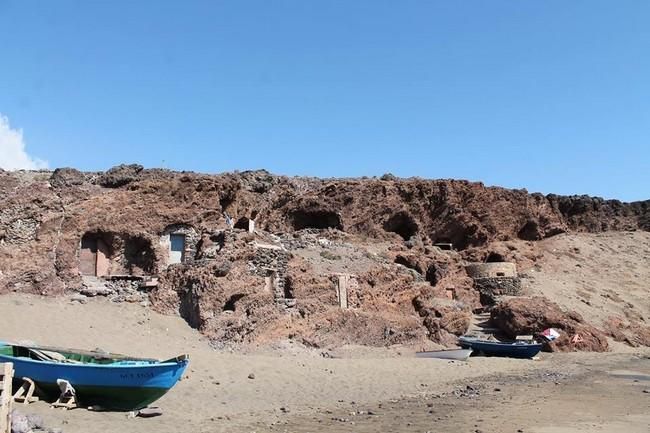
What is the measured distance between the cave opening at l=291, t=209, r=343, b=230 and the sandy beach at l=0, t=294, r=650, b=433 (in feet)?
47.8

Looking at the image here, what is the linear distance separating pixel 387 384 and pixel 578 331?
12.8 meters

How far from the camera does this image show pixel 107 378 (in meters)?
9.55

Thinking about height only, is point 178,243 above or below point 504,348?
above

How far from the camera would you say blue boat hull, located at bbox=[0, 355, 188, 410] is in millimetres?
9508

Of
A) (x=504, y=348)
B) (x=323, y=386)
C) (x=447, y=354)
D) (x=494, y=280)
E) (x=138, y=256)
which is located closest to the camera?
(x=323, y=386)

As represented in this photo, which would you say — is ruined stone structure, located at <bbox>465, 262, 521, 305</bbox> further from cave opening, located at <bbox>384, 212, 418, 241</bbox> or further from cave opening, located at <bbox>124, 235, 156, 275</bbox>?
cave opening, located at <bbox>124, 235, 156, 275</bbox>

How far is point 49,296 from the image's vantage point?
17.3m

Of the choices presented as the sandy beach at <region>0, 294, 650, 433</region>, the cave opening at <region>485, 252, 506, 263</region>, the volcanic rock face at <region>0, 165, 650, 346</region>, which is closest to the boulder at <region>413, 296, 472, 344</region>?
the volcanic rock face at <region>0, 165, 650, 346</region>

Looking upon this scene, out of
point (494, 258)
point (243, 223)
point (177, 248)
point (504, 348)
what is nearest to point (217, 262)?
point (177, 248)

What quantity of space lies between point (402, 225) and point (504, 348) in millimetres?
14505

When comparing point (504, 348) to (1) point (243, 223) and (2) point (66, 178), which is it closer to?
(1) point (243, 223)

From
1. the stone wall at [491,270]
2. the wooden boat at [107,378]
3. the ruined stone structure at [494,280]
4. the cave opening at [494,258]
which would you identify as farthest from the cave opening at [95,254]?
the cave opening at [494,258]

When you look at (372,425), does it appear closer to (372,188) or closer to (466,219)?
(372,188)

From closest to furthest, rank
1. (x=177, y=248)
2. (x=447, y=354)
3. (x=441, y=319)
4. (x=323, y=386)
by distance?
(x=323, y=386) → (x=447, y=354) → (x=177, y=248) → (x=441, y=319)
